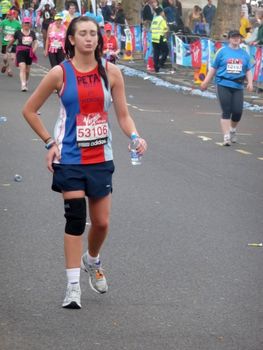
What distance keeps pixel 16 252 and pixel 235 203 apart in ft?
11.1

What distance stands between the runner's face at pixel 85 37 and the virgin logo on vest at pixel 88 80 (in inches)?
5.8

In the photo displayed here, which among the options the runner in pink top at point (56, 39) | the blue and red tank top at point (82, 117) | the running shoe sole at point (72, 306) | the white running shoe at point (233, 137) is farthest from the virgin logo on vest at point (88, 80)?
the runner in pink top at point (56, 39)

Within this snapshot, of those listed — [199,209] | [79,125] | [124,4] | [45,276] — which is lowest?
[124,4]

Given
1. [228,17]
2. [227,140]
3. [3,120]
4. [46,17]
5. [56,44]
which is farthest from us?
[46,17]

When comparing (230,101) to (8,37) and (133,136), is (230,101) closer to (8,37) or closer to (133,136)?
(133,136)

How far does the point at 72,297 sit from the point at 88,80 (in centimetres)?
129

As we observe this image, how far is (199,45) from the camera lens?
93.1 ft

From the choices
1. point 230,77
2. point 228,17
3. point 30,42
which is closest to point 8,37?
point 30,42

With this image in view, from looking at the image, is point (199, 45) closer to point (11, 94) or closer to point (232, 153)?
point (11, 94)

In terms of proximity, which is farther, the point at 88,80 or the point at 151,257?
the point at 151,257

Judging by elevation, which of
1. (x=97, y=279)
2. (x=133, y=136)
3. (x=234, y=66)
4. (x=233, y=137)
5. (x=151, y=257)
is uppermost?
(x=133, y=136)

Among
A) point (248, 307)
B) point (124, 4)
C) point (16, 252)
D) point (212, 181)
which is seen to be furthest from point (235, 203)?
point (124, 4)

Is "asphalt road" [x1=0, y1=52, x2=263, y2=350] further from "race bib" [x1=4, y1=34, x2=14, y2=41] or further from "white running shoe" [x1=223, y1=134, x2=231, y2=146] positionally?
"race bib" [x1=4, y1=34, x2=14, y2=41]

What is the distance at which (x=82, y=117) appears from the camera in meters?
6.60
